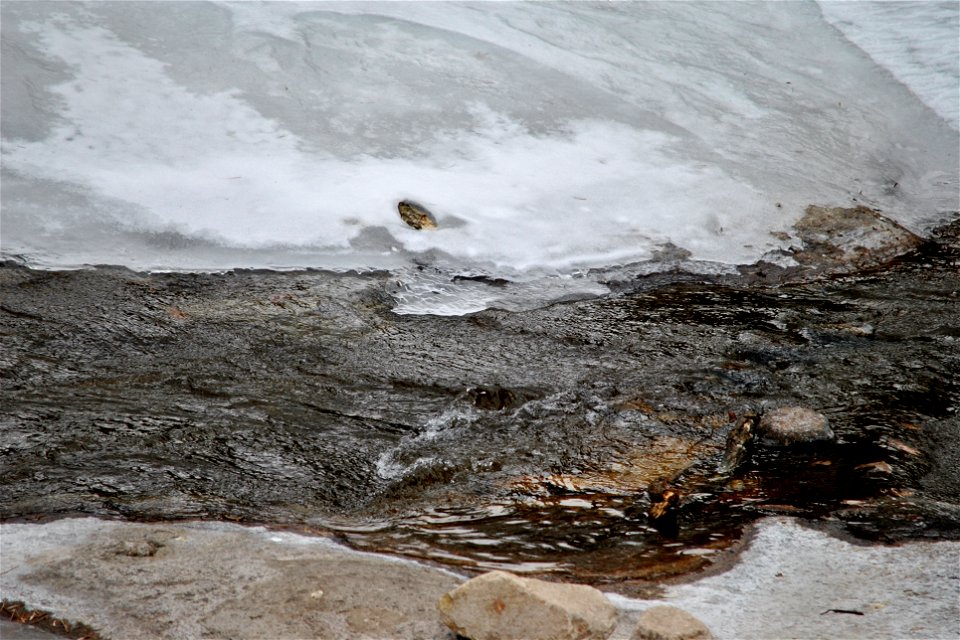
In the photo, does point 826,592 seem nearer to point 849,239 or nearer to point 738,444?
point 738,444

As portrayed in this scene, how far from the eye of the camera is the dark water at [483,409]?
2.85m

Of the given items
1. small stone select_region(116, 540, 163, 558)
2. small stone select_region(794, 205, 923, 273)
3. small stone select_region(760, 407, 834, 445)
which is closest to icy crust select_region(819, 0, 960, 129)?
small stone select_region(794, 205, 923, 273)

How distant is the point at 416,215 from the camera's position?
529 cm

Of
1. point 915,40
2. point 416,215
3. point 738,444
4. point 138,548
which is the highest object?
point 915,40

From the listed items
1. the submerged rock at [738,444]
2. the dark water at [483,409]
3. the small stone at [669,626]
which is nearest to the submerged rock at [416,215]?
the dark water at [483,409]

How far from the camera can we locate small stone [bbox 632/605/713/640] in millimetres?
1997

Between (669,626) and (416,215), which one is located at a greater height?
(416,215)

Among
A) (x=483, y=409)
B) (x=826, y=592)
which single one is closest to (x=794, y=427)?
(x=826, y=592)

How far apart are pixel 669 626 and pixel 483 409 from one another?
1.73m

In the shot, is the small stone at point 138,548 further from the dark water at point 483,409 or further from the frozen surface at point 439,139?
the frozen surface at point 439,139

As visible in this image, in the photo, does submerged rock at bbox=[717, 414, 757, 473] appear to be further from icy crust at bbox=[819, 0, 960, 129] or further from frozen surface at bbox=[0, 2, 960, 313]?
icy crust at bbox=[819, 0, 960, 129]

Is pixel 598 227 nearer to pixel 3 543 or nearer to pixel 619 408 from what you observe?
pixel 619 408

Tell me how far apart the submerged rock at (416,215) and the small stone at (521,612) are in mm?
3350

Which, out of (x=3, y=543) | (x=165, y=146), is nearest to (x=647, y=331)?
(x=3, y=543)
